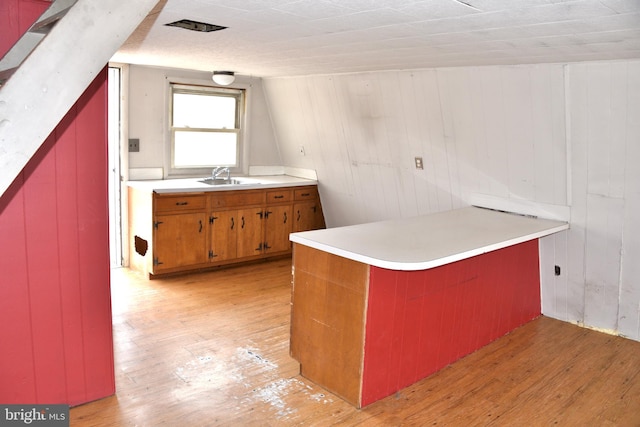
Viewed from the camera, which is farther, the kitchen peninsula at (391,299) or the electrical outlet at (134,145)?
the electrical outlet at (134,145)

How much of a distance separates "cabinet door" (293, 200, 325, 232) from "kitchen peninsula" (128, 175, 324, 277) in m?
0.01

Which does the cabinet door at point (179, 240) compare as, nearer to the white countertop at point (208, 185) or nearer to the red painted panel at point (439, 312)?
the white countertop at point (208, 185)

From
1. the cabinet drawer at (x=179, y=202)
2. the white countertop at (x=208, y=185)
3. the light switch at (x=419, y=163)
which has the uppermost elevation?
the light switch at (x=419, y=163)

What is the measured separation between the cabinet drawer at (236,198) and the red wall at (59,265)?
2362 millimetres

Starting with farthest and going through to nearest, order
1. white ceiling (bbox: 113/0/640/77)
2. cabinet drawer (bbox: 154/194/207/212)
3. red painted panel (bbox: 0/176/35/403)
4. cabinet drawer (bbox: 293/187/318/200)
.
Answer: cabinet drawer (bbox: 293/187/318/200)
cabinet drawer (bbox: 154/194/207/212)
red painted panel (bbox: 0/176/35/403)
white ceiling (bbox: 113/0/640/77)

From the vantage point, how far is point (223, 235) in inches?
205

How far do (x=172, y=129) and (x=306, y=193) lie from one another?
155cm

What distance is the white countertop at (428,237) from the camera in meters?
2.78

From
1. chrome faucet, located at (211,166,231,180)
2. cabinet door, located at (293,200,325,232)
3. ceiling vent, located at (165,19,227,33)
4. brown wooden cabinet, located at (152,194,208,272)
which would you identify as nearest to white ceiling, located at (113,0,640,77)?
ceiling vent, located at (165,19,227,33)

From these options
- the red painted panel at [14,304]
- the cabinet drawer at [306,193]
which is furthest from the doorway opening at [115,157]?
the red painted panel at [14,304]

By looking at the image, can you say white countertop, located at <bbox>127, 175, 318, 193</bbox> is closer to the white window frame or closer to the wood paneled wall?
the white window frame

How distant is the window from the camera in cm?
547

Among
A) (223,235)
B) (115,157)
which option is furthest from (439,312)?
(115,157)

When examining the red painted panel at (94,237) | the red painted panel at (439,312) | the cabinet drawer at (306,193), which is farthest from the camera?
the cabinet drawer at (306,193)
